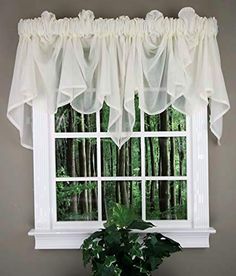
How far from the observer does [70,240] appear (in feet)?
12.1

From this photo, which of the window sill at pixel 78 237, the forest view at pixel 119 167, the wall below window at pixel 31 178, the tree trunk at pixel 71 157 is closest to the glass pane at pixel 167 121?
the forest view at pixel 119 167

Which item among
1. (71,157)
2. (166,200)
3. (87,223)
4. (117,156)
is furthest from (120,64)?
(87,223)

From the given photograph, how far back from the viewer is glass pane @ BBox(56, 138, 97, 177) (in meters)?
3.75

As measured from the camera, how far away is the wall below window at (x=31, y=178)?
369 centimetres

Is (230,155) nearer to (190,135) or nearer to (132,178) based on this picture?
(190,135)

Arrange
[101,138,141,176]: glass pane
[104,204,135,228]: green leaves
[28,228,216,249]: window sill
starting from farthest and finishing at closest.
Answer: [101,138,141,176]: glass pane → [28,228,216,249]: window sill → [104,204,135,228]: green leaves

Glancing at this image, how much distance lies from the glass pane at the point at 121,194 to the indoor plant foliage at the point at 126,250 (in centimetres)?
34

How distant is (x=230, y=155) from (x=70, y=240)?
1333 mm

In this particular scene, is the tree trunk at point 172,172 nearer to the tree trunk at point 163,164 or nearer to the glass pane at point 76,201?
the tree trunk at point 163,164

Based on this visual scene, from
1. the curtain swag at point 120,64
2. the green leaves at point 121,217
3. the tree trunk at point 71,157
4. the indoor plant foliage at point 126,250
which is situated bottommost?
the indoor plant foliage at point 126,250

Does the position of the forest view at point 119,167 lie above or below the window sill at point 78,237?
above

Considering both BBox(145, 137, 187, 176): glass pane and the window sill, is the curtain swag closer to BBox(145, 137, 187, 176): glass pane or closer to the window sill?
BBox(145, 137, 187, 176): glass pane

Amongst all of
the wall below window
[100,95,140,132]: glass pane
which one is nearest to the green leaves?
the wall below window

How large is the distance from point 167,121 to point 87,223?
38.0 inches
